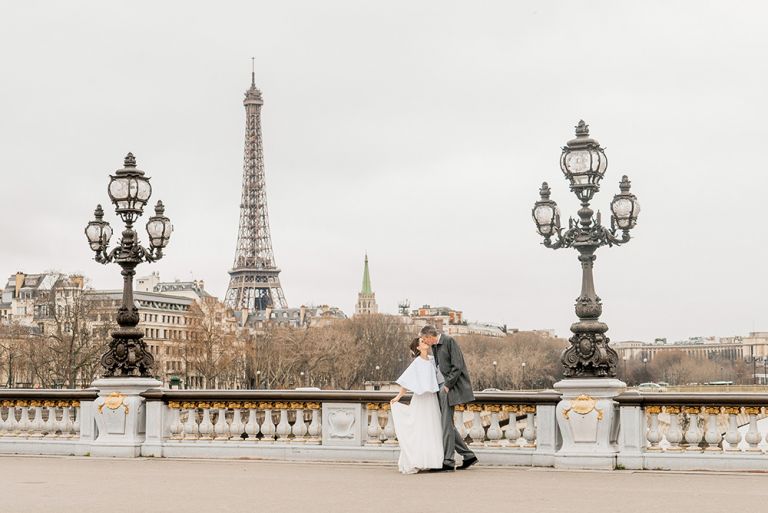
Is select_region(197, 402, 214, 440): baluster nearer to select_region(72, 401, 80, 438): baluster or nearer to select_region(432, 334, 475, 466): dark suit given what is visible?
select_region(72, 401, 80, 438): baluster

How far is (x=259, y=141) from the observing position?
160125 mm

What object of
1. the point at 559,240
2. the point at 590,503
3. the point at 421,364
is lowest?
the point at 590,503

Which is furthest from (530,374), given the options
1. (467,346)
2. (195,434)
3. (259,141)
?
(195,434)

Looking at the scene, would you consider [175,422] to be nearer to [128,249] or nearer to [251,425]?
[251,425]

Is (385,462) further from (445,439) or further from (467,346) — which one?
(467,346)

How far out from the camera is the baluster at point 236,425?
20.0 metres

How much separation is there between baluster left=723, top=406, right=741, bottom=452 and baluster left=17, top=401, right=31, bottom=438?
11.3m

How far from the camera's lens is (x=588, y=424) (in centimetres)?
1791

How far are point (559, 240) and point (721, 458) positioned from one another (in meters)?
4.06

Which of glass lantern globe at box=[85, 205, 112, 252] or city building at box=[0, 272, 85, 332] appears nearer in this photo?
glass lantern globe at box=[85, 205, 112, 252]

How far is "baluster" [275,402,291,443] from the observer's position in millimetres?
19734

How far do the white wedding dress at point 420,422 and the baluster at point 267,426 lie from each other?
120 inches

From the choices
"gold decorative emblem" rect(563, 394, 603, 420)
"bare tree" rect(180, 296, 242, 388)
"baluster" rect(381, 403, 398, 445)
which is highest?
"bare tree" rect(180, 296, 242, 388)

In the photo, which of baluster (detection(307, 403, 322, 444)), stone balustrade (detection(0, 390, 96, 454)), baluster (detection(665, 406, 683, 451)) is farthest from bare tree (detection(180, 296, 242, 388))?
baluster (detection(665, 406, 683, 451))
